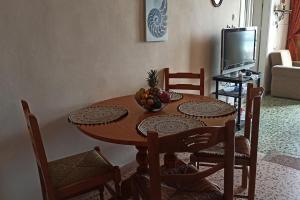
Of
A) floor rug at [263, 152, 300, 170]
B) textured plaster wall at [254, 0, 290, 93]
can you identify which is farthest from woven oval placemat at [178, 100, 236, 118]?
textured plaster wall at [254, 0, 290, 93]

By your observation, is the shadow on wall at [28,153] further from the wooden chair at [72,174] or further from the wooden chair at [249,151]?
the wooden chair at [249,151]

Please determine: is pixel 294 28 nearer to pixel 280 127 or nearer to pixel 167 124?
pixel 280 127

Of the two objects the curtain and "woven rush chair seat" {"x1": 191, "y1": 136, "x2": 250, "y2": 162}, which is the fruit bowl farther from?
the curtain

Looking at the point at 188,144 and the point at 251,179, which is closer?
the point at 188,144

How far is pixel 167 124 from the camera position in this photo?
1.68 meters

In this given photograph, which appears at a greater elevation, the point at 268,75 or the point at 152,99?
the point at 152,99

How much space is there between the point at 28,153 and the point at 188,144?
1.22m

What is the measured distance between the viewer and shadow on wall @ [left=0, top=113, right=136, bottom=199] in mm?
1848

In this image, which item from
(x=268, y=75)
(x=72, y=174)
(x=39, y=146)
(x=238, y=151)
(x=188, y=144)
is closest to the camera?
(x=188, y=144)

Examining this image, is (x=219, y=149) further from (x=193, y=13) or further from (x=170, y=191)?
(x=193, y=13)

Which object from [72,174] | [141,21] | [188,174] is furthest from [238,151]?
[141,21]

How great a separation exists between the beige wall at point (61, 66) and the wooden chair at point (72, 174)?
31 centimetres

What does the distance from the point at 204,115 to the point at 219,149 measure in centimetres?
34

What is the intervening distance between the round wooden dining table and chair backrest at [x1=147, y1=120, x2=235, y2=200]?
219 mm
